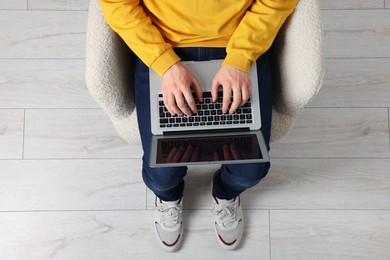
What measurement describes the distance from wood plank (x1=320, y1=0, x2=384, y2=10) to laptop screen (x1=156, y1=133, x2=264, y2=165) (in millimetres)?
742

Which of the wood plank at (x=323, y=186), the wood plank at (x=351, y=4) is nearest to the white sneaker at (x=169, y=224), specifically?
the wood plank at (x=323, y=186)

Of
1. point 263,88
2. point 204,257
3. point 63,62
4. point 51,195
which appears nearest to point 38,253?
point 51,195

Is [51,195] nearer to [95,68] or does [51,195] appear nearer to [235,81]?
[95,68]

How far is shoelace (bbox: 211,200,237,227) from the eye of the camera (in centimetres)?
136

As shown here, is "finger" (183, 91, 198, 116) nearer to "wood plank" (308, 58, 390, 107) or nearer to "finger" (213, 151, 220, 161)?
"finger" (213, 151, 220, 161)

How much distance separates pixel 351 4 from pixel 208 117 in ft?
2.65

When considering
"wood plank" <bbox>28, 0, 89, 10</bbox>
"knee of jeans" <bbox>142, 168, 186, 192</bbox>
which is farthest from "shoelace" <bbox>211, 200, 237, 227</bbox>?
"wood plank" <bbox>28, 0, 89, 10</bbox>

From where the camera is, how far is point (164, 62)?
3.29ft

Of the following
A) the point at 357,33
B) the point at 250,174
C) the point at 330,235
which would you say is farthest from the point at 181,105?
the point at 357,33

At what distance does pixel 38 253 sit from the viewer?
1387 mm

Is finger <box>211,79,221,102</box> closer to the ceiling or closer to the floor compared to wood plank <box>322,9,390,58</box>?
closer to the ceiling

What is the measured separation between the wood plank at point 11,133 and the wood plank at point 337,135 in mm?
788

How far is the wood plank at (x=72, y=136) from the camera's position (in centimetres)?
145

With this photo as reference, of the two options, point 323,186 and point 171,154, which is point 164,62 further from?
point 323,186
